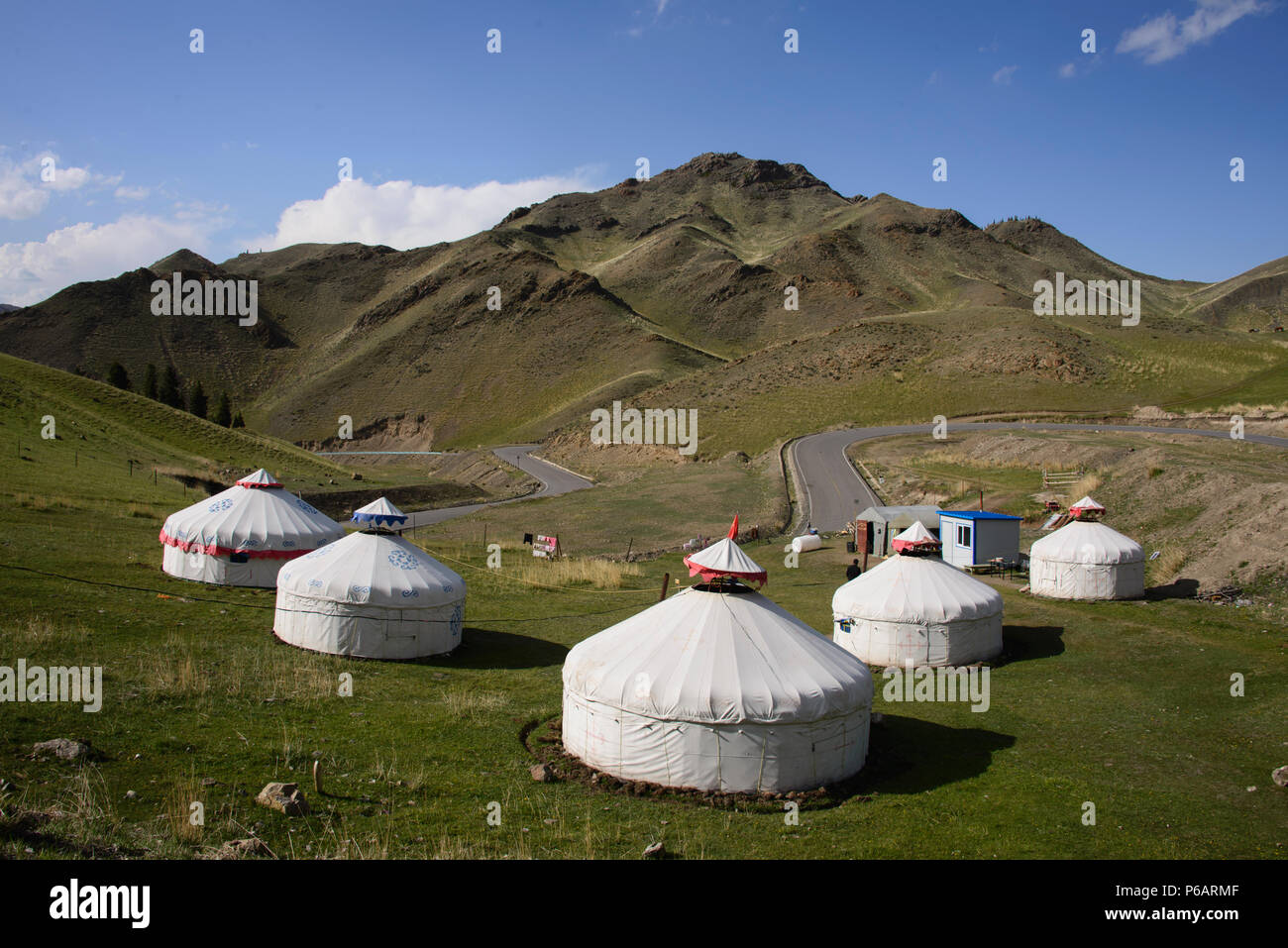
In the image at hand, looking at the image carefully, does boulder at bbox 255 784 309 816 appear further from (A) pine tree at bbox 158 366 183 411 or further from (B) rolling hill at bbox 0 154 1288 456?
(A) pine tree at bbox 158 366 183 411

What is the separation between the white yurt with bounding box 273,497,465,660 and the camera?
15.4 meters

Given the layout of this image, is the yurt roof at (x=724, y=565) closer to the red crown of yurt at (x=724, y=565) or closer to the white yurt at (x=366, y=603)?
the red crown of yurt at (x=724, y=565)

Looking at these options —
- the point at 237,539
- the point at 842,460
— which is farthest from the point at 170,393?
the point at 237,539

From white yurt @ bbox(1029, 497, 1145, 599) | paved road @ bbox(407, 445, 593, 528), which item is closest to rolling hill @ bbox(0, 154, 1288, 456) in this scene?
paved road @ bbox(407, 445, 593, 528)

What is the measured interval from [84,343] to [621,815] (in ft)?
479

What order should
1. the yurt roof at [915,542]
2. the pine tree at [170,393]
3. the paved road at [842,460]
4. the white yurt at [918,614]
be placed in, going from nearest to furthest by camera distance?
the white yurt at [918,614], the yurt roof at [915,542], the paved road at [842,460], the pine tree at [170,393]

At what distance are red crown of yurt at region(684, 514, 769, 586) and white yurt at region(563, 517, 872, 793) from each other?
0.10ft

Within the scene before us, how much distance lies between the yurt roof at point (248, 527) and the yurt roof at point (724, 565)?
1213 cm

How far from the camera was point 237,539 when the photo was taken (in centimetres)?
1966

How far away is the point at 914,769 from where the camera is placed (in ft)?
36.1

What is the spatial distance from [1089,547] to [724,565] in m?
13.6

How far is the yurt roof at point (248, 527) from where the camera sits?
1952cm

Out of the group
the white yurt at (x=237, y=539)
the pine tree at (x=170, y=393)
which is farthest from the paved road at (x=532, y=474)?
the pine tree at (x=170, y=393)
